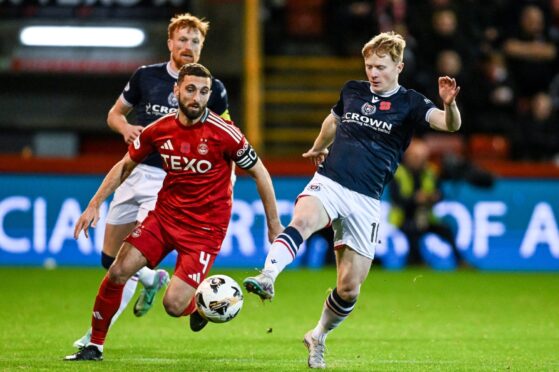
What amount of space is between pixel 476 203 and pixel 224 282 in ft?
28.7

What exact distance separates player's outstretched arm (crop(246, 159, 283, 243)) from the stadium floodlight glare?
10686 mm

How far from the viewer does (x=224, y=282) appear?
7574mm

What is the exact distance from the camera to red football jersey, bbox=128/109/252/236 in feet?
26.1

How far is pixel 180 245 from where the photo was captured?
316 inches

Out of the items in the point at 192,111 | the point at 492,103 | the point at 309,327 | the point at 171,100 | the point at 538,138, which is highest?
the point at 192,111

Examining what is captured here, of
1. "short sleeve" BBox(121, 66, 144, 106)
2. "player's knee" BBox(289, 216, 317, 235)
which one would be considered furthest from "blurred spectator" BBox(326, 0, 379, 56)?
"player's knee" BBox(289, 216, 317, 235)

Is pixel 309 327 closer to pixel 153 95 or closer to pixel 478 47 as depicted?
pixel 153 95

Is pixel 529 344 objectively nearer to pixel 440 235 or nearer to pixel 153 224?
pixel 153 224

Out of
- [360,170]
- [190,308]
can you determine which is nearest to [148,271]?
[190,308]

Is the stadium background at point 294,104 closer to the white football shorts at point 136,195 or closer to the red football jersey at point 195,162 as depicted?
the white football shorts at point 136,195

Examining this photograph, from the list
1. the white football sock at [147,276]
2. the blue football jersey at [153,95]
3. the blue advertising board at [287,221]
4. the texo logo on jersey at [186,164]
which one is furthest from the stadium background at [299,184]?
the blue football jersey at [153,95]

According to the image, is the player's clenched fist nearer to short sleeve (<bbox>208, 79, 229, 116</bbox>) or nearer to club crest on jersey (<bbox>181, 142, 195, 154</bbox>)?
club crest on jersey (<bbox>181, 142, 195, 154</bbox>)

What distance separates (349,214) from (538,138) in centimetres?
963

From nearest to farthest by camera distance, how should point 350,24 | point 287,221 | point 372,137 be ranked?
1. point 372,137
2. point 287,221
3. point 350,24
